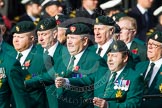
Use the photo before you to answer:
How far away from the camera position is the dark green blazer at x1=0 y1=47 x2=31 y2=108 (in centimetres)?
1552

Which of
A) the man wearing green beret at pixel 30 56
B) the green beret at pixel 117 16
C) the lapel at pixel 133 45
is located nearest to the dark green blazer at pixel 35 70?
the man wearing green beret at pixel 30 56

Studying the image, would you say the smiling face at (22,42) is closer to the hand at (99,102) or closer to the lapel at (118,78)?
the lapel at (118,78)

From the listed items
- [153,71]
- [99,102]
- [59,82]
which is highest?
[59,82]

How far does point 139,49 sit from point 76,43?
7.27 ft

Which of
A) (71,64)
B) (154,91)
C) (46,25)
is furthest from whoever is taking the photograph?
(46,25)

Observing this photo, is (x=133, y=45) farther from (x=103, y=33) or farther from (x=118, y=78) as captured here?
(x=118, y=78)

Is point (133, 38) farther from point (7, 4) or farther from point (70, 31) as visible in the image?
point (7, 4)

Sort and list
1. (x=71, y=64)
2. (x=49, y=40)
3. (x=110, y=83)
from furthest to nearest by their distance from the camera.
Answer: (x=49, y=40)
(x=71, y=64)
(x=110, y=83)

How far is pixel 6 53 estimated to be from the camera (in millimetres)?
15953

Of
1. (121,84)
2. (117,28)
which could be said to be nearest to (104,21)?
(117,28)

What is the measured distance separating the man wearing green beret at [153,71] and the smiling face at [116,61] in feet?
3.08

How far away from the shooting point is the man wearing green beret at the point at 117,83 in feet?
49.9

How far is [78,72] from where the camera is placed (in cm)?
1606

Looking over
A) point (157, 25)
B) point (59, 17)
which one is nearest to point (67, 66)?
point (59, 17)
